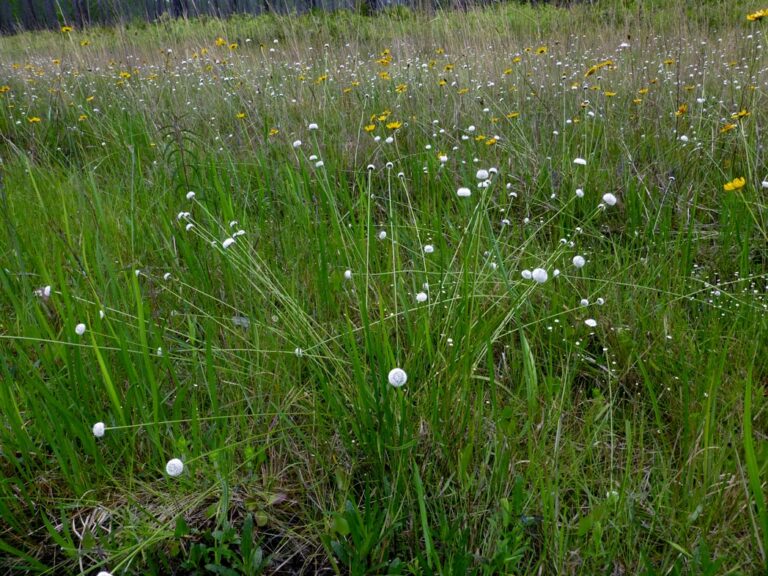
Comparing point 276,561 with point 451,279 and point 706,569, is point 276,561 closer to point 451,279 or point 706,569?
point 706,569

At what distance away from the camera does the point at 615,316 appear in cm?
175

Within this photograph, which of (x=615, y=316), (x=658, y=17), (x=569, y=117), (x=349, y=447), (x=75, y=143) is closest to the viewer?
(x=349, y=447)

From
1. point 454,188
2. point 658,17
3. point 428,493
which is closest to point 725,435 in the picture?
point 428,493

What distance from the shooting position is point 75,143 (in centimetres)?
362

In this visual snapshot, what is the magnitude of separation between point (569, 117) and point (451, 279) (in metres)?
1.83

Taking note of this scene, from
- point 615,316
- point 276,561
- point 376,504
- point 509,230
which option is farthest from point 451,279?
point 276,561

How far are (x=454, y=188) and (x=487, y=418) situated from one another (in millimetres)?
1426

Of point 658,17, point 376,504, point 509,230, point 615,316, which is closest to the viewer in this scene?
point 376,504

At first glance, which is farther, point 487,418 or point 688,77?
point 688,77

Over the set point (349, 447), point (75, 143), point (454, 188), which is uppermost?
point (75, 143)

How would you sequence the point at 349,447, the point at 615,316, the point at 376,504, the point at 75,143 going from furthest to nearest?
the point at 75,143 → the point at 615,316 → the point at 349,447 → the point at 376,504

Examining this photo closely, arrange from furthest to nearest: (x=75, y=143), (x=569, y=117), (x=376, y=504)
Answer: (x=75, y=143) → (x=569, y=117) → (x=376, y=504)

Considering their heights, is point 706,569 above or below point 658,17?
below

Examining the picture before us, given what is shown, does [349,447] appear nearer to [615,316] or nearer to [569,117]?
[615,316]
